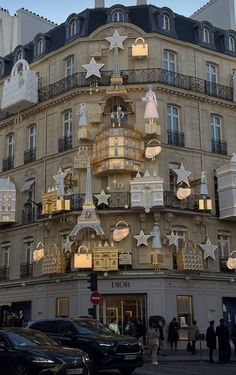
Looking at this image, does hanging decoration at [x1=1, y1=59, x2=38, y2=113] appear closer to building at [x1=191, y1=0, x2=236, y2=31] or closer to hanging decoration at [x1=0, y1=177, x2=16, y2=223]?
hanging decoration at [x1=0, y1=177, x2=16, y2=223]

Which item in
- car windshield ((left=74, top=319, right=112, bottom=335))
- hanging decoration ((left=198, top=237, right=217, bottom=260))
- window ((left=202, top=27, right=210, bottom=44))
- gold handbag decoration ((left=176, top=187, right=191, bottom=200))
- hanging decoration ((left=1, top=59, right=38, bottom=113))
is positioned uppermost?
window ((left=202, top=27, right=210, bottom=44))

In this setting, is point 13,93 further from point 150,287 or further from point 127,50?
point 150,287

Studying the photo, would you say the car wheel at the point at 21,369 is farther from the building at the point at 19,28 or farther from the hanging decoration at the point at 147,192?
the building at the point at 19,28

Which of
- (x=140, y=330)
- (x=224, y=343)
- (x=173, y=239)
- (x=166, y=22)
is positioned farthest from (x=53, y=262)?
(x=166, y=22)

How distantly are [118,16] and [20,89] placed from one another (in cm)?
702

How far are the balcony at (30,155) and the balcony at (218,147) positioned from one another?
33.8ft

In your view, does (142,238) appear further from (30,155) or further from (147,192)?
(30,155)

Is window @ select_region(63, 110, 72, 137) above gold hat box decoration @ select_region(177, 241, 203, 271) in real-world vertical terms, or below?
above

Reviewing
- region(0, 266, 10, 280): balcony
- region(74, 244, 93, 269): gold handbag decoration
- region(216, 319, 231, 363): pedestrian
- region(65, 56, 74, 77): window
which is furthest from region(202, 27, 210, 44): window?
region(216, 319, 231, 363): pedestrian

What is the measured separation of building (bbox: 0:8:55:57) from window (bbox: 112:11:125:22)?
987cm

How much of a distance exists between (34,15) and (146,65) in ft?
44.3

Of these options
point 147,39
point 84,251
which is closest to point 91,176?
point 84,251

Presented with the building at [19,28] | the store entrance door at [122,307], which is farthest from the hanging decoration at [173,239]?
the building at [19,28]

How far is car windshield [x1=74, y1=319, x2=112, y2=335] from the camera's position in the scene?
18062mm
